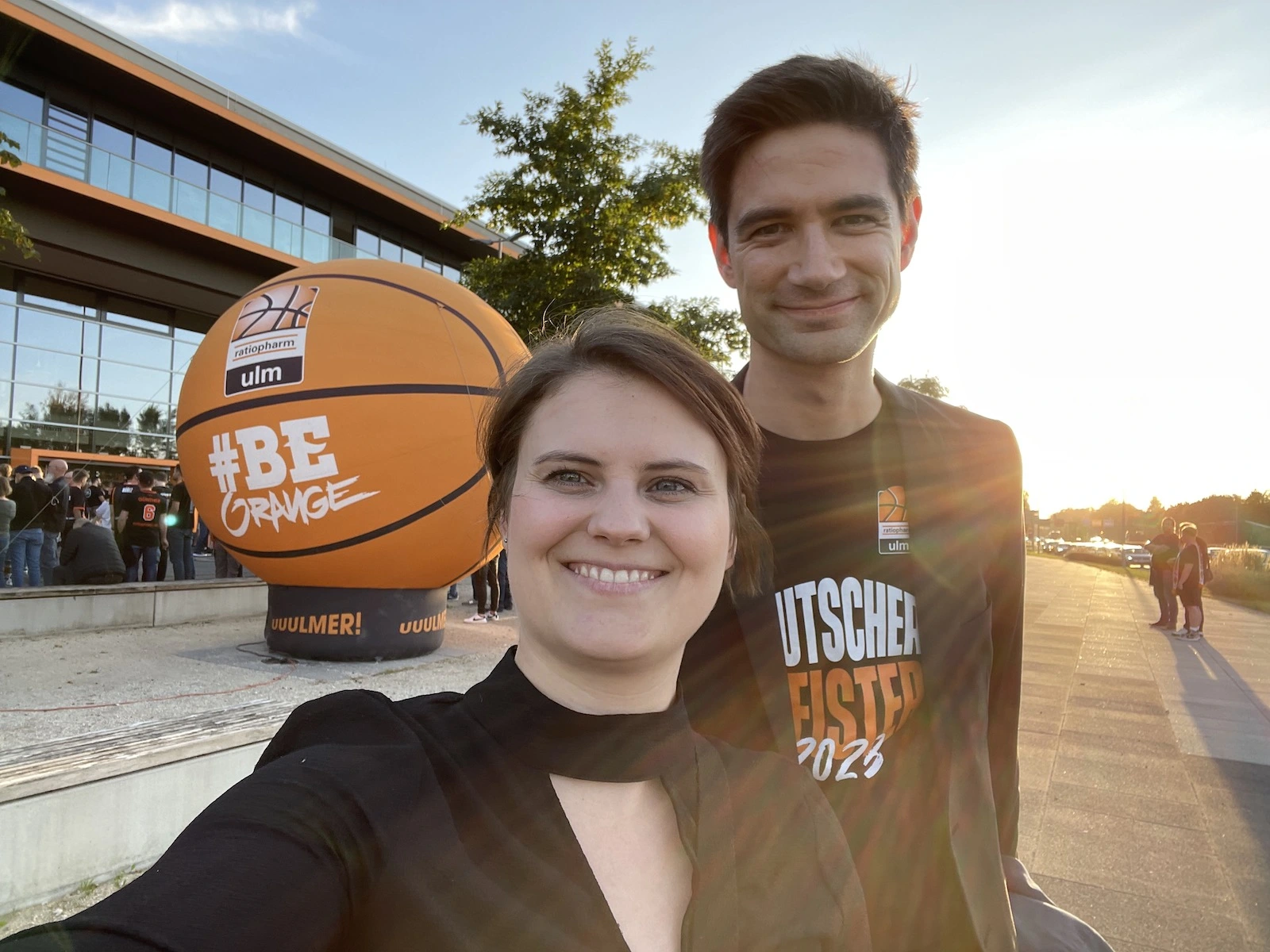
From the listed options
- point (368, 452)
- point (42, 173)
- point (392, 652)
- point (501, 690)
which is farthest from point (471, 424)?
point (42, 173)

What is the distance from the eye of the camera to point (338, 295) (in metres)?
6.40

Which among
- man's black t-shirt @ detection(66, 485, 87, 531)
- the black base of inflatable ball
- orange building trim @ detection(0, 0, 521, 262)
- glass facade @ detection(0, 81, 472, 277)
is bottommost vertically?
the black base of inflatable ball

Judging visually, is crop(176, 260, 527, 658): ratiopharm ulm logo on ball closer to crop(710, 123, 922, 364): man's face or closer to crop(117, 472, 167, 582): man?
crop(710, 123, 922, 364): man's face

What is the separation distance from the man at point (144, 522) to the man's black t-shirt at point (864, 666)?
11425mm

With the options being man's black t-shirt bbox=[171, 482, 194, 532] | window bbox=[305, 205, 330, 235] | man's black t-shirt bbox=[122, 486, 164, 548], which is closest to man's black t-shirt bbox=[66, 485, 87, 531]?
man's black t-shirt bbox=[171, 482, 194, 532]

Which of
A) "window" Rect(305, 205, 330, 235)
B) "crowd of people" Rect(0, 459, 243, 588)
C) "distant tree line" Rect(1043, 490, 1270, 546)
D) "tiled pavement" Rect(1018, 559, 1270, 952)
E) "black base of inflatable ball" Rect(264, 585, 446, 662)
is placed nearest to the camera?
"tiled pavement" Rect(1018, 559, 1270, 952)

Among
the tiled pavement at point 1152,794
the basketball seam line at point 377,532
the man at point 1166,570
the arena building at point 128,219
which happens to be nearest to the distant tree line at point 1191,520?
the man at point 1166,570

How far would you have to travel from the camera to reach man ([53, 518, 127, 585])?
9.18m

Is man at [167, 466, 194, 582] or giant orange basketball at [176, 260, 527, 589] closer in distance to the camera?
giant orange basketball at [176, 260, 527, 589]

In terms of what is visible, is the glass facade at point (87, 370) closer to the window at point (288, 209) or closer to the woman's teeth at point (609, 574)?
the window at point (288, 209)

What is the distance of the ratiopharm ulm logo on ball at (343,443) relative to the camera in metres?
6.03

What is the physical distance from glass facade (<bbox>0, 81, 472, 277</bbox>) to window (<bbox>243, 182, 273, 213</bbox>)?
21mm

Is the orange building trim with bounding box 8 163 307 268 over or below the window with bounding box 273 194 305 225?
below

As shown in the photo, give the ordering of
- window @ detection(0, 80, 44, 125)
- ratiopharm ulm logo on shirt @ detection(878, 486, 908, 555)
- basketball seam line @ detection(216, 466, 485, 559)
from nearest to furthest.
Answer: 1. ratiopharm ulm logo on shirt @ detection(878, 486, 908, 555)
2. basketball seam line @ detection(216, 466, 485, 559)
3. window @ detection(0, 80, 44, 125)
